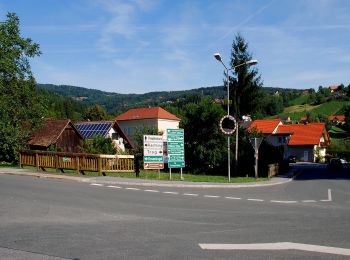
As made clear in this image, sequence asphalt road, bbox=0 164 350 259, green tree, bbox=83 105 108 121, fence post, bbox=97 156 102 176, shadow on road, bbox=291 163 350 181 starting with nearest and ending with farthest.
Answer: asphalt road, bbox=0 164 350 259 < fence post, bbox=97 156 102 176 < shadow on road, bbox=291 163 350 181 < green tree, bbox=83 105 108 121

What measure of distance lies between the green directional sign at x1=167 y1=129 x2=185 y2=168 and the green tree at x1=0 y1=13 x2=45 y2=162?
56.9ft

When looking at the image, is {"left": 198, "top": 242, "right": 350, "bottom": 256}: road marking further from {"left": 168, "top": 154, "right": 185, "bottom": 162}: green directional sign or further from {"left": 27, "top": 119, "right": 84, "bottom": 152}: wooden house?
{"left": 27, "top": 119, "right": 84, "bottom": 152}: wooden house

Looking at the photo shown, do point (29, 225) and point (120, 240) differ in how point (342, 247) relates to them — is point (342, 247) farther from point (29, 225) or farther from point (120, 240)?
point (29, 225)

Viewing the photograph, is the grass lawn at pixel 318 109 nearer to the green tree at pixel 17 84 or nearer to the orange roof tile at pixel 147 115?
the orange roof tile at pixel 147 115

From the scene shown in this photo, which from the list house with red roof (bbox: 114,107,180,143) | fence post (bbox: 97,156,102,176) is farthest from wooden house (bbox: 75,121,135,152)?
house with red roof (bbox: 114,107,180,143)

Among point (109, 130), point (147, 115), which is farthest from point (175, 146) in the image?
point (147, 115)

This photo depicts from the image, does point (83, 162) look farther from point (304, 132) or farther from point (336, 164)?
point (304, 132)

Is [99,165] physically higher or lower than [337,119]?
lower

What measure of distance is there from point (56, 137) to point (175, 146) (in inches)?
1014

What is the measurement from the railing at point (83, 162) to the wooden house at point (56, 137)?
19241 millimetres

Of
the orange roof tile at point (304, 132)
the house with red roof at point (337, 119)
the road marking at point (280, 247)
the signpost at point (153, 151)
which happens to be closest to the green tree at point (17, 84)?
the signpost at point (153, 151)

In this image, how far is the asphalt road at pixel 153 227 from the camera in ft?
22.8

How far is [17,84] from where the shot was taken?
40.0 metres

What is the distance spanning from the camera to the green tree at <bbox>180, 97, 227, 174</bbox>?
41.3 meters
